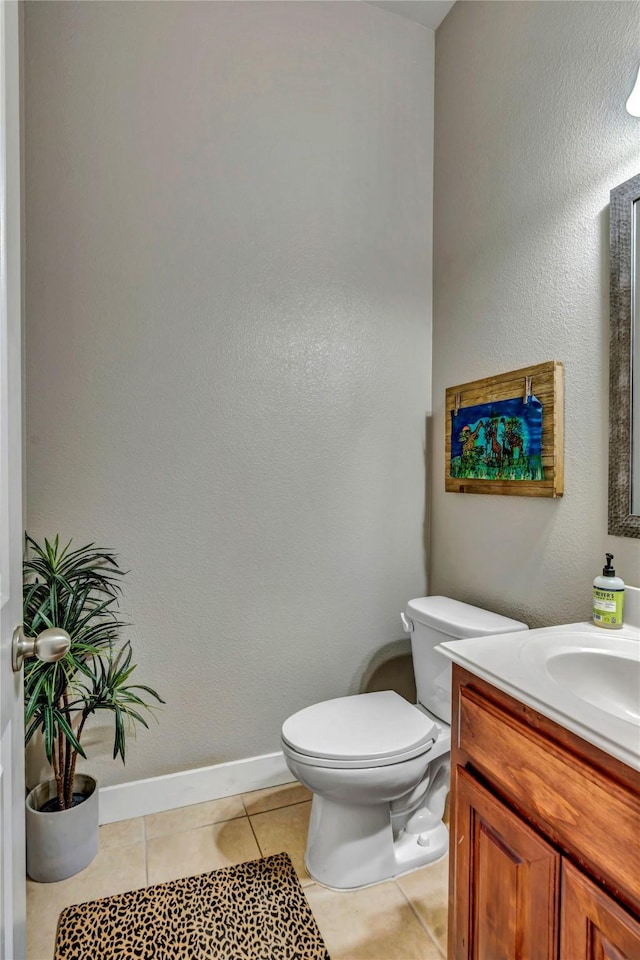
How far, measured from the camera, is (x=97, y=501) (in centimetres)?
170

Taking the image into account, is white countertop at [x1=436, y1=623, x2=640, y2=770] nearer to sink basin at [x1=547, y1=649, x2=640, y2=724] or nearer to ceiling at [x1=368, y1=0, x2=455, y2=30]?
sink basin at [x1=547, y1=649, x2=640, y2=724]

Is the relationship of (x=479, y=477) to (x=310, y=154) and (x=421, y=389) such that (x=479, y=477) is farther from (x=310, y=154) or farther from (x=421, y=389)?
(x=310, y=154)

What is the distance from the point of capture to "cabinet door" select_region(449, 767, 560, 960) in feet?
2.68

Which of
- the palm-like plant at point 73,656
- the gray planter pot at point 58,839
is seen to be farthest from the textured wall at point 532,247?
the gray planter pot at point 58,839

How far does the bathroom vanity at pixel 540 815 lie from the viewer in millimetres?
711

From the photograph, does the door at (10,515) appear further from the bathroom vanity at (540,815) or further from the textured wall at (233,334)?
the textured wall at (233,334)

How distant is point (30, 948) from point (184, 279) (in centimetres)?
195

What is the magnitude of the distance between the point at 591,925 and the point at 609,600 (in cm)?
68

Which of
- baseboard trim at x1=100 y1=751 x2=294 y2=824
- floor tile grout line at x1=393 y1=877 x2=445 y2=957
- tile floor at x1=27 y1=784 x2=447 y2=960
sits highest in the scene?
baseboard trim at x1=100 y1=751 x2=294 y2=824

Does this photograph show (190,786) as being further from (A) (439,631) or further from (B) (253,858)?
(A) (439,631)

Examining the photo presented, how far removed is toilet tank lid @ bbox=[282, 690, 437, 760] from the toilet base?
0.58 ft

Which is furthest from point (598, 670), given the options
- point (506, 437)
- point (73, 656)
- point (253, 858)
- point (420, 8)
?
point (420, 8)

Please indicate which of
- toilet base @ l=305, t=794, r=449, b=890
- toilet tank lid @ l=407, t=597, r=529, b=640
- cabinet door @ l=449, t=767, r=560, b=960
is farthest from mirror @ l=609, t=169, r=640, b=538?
toilet base @ l=305, t=794, r=449, b=890

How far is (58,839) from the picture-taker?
1.48m
